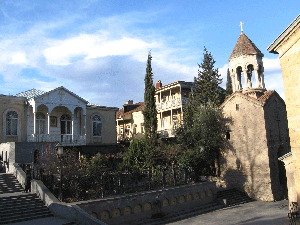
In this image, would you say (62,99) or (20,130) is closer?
(20,130)

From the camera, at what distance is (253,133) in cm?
2317

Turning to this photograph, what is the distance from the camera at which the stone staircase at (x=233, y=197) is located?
21400mm

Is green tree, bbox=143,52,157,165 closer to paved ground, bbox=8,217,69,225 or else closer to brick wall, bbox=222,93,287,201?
brick wall, bbox=222,93,287,201

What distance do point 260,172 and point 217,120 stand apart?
585 cm

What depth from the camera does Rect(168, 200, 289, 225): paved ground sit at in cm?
1599

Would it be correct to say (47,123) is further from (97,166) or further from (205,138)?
(205,138)

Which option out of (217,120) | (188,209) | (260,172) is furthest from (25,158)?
(260,172)

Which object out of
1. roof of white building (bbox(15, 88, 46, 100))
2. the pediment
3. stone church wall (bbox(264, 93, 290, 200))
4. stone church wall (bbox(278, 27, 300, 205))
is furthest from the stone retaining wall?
roof of white building (bbox(15, 88, 46, 100))

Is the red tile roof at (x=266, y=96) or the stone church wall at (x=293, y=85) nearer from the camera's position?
the stone church wall at (x=293, y=85)

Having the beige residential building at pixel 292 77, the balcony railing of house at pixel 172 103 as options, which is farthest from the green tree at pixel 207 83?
the beige residential building at pixel 292 77

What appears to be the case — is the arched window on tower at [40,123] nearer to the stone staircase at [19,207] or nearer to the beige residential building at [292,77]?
the stone staircase at [19,207]

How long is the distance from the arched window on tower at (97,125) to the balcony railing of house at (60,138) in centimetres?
316

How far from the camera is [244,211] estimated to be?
18.9 meters

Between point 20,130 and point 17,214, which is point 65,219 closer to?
point 17,214
